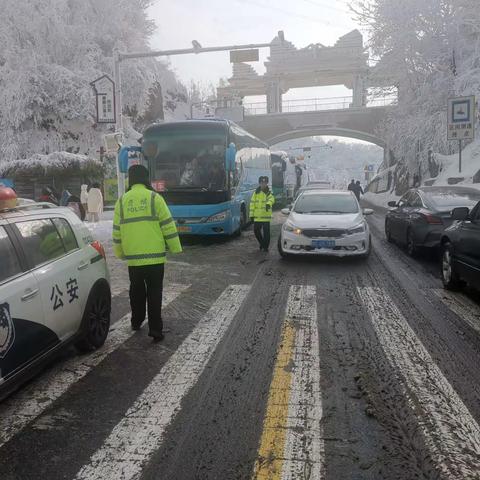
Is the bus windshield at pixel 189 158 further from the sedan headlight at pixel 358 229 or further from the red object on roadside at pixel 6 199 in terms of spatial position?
the red object on roadside at pixel 6 199

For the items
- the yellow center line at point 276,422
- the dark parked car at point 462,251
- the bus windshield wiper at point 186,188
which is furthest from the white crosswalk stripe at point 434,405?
the bus windshield wiper at point 186,188

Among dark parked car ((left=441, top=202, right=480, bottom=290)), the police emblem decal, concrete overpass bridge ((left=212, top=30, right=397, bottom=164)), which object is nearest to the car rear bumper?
dark parked car ((left=441, top=202, right=480, bottom=290))

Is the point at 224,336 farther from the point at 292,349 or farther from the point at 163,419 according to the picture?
the point at 163,419

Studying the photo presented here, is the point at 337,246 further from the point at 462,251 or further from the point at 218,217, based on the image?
the point at 218,217

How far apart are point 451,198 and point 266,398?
8.16 metres

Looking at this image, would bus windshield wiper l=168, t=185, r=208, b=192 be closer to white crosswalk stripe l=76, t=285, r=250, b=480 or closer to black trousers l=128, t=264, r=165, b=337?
white crosswalk stripe l=76, t=285, r=250, b=480

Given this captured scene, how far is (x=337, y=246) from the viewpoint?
965 cm

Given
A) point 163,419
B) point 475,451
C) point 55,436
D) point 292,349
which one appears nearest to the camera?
point 475,451

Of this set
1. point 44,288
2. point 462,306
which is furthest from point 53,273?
point 462,306

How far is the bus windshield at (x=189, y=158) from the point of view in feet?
42.6

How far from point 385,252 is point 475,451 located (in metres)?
8.83

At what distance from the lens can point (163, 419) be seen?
349 cm

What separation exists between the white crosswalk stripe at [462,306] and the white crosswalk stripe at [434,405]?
84 cm

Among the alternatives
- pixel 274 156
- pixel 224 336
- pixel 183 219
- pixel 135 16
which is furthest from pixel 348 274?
pixel 135 16
